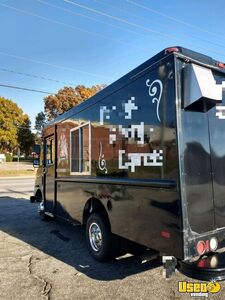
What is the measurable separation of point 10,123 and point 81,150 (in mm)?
53956

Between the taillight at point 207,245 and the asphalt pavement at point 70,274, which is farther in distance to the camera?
the asphalt pavement at point 70,274

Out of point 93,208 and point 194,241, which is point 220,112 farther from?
point 93,208

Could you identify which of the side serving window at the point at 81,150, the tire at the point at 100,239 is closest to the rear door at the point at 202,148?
the tire at the point at 100,239

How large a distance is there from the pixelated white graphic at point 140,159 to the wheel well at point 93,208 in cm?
110

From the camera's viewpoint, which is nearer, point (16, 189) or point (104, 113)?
point (104, 113)

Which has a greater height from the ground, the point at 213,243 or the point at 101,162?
the point at 101,162

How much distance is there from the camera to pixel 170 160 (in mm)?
3646

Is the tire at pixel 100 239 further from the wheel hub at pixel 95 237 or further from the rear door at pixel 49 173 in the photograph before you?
the rear door at pixel 49 173

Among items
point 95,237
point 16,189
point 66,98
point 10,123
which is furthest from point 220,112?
point 10,123

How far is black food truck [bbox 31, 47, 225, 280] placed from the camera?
361 cm

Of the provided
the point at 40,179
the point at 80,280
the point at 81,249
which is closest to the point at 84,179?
the point at 81,249

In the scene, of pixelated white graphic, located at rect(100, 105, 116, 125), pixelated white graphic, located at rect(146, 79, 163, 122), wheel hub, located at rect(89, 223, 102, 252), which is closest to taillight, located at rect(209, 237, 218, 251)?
pixelated white graphic, located at rect(146, 79, 163, 122)

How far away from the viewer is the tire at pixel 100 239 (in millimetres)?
5090

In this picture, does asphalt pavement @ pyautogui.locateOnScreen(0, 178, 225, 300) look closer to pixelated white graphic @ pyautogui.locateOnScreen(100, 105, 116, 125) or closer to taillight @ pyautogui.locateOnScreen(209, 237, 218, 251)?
taillight @ pyautogui.locateOnScreen(209, 237, 218, 251)
